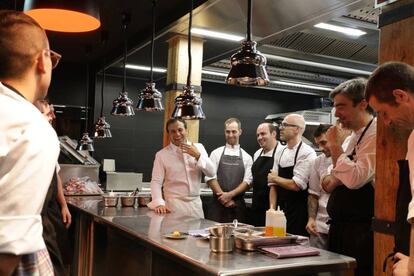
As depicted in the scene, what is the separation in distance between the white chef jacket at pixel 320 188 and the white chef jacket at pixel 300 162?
0.24ft

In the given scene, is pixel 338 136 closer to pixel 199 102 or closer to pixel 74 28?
pixel 199 102

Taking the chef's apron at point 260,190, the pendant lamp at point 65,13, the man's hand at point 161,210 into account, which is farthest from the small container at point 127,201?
the pendant lamp at point 65,13

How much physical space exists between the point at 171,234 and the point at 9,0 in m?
3.73

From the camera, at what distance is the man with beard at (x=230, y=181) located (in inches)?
187

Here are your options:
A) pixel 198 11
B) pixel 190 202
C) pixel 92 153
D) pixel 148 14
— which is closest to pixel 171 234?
pixel 190 202

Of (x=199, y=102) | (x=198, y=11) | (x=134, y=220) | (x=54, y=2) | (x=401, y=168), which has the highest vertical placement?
(x=198, y=11)

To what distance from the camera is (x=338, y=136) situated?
2.69m

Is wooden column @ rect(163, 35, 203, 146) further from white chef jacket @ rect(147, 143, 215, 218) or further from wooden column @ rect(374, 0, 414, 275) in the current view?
wooden column @ rect(374, 0, 414, 275)

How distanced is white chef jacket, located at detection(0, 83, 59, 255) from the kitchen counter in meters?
0.94

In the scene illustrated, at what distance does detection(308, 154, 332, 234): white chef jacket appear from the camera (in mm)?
3562

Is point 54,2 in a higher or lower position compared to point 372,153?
higher

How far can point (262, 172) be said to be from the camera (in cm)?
456

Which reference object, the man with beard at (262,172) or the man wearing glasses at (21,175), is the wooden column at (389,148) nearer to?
the man wearing glasses at (21,175)

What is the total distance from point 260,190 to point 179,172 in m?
0.98
